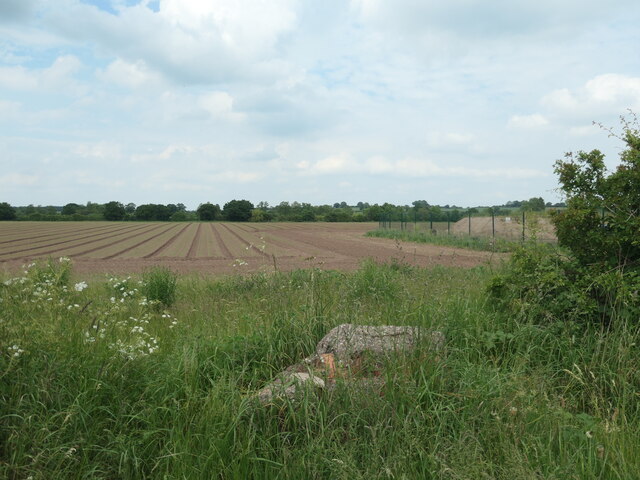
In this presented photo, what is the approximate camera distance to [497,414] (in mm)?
3143

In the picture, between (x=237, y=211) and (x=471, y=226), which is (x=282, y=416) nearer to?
(x=471, y=226)

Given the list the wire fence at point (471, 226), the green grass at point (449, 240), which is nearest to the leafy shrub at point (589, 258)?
the green grass at point (449, 240)

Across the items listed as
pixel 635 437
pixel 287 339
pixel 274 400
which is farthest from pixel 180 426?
pixel 635 437

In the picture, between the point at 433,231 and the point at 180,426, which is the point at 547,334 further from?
the point at 433,231

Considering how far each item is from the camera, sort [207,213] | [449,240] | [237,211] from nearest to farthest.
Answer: [449,240] < [237,211] < [207,213]

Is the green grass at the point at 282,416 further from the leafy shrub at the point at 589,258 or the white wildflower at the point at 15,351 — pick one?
the leafy shrub at the point at 589,258

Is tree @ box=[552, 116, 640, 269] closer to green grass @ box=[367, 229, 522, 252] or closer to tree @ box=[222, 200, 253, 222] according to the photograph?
green grass @ box=[367, 229, 522, 252]

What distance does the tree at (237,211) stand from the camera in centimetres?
9994


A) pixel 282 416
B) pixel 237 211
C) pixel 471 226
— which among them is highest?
pixel 237 211

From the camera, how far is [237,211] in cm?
9994

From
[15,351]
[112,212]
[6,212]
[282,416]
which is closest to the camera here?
[282,416]

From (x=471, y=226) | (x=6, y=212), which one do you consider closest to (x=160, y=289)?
(x=471, y=226)

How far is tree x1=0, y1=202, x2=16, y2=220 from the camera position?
8206 cm

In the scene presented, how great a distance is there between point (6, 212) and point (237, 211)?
4290cm
